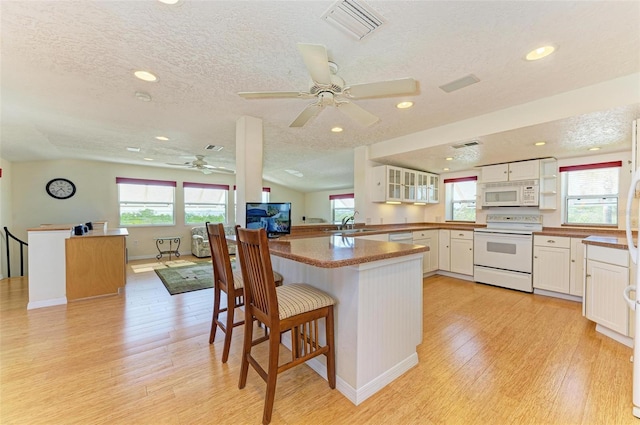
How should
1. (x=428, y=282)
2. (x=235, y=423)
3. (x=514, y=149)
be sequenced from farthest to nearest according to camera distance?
(x=428, y=282) → (x=514, y=149) → (x=235, y=423)

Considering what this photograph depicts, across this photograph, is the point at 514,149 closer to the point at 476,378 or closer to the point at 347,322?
the point at 476,378

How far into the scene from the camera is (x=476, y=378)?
1.82 metres

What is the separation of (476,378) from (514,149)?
9.91ft

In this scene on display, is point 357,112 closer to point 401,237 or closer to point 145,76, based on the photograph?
point 145,76

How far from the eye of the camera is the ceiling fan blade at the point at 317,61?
139 cm

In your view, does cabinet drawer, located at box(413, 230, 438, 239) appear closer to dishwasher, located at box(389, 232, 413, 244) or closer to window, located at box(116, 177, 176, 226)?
dishwasher, located at box(389, 232, 413, 244)

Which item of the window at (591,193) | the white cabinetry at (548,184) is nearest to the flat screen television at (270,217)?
the white cabinetry at (548,184)

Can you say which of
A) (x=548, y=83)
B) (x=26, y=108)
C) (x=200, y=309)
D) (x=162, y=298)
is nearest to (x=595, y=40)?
(x=548, y=83)

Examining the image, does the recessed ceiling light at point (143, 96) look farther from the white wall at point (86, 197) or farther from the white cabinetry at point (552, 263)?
the white cabinetry at point (552, 263)

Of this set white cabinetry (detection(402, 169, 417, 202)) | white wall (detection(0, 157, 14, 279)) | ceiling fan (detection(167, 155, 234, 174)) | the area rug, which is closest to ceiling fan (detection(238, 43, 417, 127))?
white cabinetry (detection(402, 169, 417, 202))

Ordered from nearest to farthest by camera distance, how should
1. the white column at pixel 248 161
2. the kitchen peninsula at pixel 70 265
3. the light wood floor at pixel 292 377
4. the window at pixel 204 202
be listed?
1. the light wood floor at pixel 292 377
2. the white column at pixel 248 161
3. the kitchen peninsula at pixel 70 265
4. the window at pixel 204 202

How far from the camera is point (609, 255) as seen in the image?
7.87 ft

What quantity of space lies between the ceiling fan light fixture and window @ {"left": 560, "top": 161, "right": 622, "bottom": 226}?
5.53 metres

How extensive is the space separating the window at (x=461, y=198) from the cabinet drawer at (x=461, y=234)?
0.74 m
